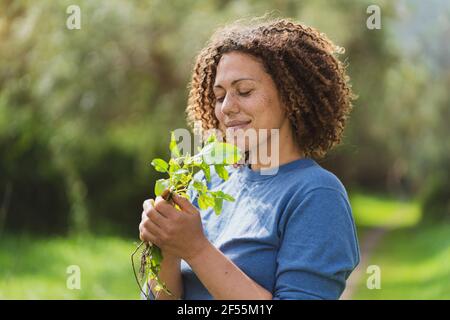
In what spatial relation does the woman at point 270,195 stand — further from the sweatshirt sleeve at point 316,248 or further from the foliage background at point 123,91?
the foliage background at point 123,91

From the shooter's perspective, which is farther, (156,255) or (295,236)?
(156,255)

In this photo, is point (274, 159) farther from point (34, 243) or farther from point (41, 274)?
point (34, 243)

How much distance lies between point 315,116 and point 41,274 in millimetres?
6604

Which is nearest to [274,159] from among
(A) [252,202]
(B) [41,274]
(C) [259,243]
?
(A) [252,202]

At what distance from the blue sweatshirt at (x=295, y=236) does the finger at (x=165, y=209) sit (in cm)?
19

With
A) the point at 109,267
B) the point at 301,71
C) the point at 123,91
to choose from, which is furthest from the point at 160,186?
the point at 123,91

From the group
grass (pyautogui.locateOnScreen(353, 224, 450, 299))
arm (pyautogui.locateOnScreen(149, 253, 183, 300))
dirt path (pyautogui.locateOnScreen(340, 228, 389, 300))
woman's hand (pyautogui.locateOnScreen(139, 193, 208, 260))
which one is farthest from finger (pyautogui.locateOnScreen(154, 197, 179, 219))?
grass (pyautogui.locateOnScreen(353, 224, 450, 299))

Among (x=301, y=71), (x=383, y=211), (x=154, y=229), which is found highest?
(x=383, y=211)

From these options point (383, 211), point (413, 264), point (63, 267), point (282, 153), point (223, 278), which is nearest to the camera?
point (223, 278)

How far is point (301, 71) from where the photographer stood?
1.87 metres

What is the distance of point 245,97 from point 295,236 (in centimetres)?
39

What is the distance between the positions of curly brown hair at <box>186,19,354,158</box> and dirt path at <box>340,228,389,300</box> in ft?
15.6

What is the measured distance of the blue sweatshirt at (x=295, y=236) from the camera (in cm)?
162

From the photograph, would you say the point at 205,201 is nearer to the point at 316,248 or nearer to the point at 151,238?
the point at 151,238
